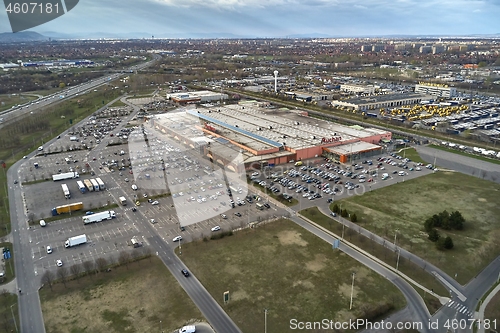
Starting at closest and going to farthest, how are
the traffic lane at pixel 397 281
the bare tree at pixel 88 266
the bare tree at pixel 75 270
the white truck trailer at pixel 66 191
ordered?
the traffic lane at pixel 397 281 < the bare tree at pixel 75 270 < the bare tree at pixel 88 266 < the white truck trailer at pixel 66 191

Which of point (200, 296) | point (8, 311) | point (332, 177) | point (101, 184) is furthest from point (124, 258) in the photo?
point (332, 177)

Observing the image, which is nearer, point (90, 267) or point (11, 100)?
point (90, 267)

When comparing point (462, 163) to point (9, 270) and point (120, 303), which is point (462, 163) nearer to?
point (120, 303)

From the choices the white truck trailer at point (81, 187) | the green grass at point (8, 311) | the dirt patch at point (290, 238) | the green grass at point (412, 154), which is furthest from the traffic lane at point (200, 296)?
the green grass at point (412, 154)

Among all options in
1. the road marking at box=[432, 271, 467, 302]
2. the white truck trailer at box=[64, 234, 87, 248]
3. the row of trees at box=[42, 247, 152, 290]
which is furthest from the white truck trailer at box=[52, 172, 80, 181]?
the road marking at box=[432, 271, 467, 302]

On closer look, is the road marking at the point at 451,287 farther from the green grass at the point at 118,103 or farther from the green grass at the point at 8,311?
the green grass at the point at 118,103

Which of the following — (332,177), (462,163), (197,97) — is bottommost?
(332,177)
